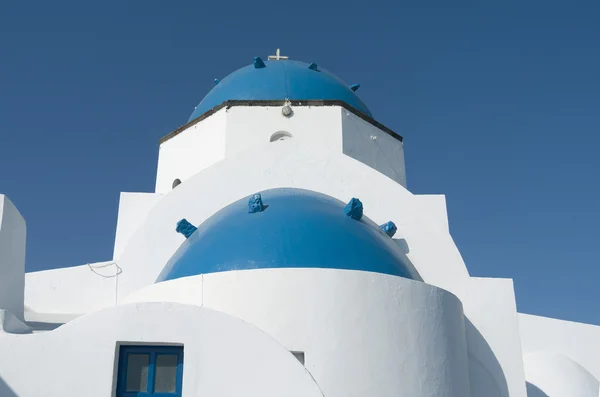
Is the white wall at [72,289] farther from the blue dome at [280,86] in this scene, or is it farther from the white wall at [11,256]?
the blue dome at [280,86]

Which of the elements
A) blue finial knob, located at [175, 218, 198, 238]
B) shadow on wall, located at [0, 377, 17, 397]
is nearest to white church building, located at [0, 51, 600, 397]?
shadow on wall, located at [0, 377, 17, 397]

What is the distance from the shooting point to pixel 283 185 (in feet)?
29.8

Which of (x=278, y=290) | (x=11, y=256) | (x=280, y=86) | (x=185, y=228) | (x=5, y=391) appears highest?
(x=280, y=86)

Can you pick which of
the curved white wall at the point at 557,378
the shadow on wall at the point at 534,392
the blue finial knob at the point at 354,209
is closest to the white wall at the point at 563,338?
the curved white wall at the point at 557,378

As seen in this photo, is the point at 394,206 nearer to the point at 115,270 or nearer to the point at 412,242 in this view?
the point at 412,242

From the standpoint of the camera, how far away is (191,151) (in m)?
11.4

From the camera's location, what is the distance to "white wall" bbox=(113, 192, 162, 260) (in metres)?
11.1

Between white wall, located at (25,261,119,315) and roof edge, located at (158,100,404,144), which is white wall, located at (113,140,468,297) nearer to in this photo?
white wall, located at (25,261,119,315)

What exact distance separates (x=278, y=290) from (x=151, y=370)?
159cm

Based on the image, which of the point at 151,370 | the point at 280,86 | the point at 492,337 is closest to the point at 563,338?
the point at 492,337

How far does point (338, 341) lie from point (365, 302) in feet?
1.79

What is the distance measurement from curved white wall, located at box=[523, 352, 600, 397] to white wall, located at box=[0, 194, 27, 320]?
887 centimetres

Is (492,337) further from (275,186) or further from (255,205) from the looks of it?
(275,186)

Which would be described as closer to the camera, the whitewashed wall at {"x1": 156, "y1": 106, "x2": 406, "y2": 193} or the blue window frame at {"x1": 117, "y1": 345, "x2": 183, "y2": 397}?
the blue window frame at {"x1": 117, "y1": 345, "x2": 183, "y2": 397}
